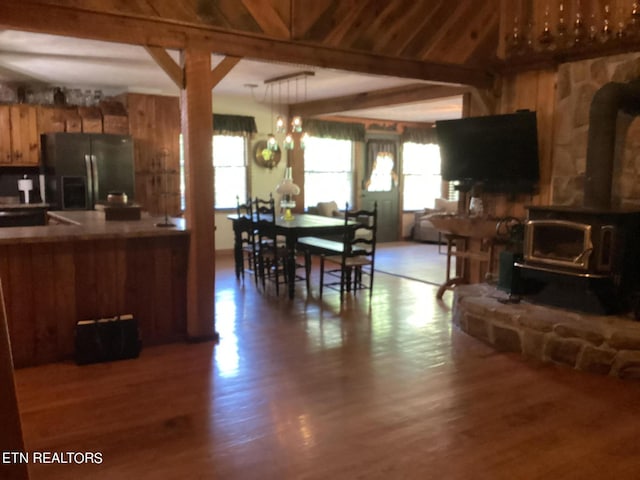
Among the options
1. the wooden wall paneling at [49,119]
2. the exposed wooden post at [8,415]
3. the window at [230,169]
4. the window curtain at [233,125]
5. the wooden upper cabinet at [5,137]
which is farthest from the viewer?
the window at [230,169]

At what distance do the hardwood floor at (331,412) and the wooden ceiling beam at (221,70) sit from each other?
2.00m

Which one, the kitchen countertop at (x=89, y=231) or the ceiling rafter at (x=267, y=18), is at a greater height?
the ceiling rafter at (x=267, y=18)

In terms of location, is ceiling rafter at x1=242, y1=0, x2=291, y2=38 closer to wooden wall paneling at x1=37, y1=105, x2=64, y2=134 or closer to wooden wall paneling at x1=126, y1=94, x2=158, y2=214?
wooden wall paneling at x1=126, y1=94, x2=158, y2=214

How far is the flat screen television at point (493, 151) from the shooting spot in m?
5.33

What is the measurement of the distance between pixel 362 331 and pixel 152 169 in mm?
4341

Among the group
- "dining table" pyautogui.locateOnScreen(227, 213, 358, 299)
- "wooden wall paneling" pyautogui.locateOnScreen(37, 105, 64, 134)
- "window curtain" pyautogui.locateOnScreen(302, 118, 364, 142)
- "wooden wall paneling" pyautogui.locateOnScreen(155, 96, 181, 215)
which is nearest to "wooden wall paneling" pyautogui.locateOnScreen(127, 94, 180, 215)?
"wooden wall paneling" pyautogui.locateOnScreen(155, 96, 181, 215)

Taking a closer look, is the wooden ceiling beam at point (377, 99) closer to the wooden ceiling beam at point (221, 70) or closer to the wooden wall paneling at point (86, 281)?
the wooden ceiling beam at point (221, 70)

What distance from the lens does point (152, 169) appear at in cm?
760

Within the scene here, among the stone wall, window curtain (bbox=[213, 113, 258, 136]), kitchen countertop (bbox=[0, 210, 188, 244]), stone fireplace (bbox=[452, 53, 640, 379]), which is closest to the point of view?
kitchen countertop (bbox=[0, 210, 188, 244])

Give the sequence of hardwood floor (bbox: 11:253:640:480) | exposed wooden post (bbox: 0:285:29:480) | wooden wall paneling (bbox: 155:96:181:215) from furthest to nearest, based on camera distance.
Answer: wooden wall paneling (bbox: 155:96:181:215) → hardwood floor (bbox: 11:253:640:480) → exposed wooden post (bbox: 0:285:29:480)

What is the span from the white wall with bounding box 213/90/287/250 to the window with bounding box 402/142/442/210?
3.15 metres

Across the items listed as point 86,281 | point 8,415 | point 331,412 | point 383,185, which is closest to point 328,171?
point 383,185

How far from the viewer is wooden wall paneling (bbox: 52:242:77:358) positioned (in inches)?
151

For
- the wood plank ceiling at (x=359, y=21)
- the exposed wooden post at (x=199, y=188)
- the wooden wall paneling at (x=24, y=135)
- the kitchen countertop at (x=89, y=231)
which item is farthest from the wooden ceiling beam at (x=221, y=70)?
the wooden wall paneling at (x=24, y=135)
